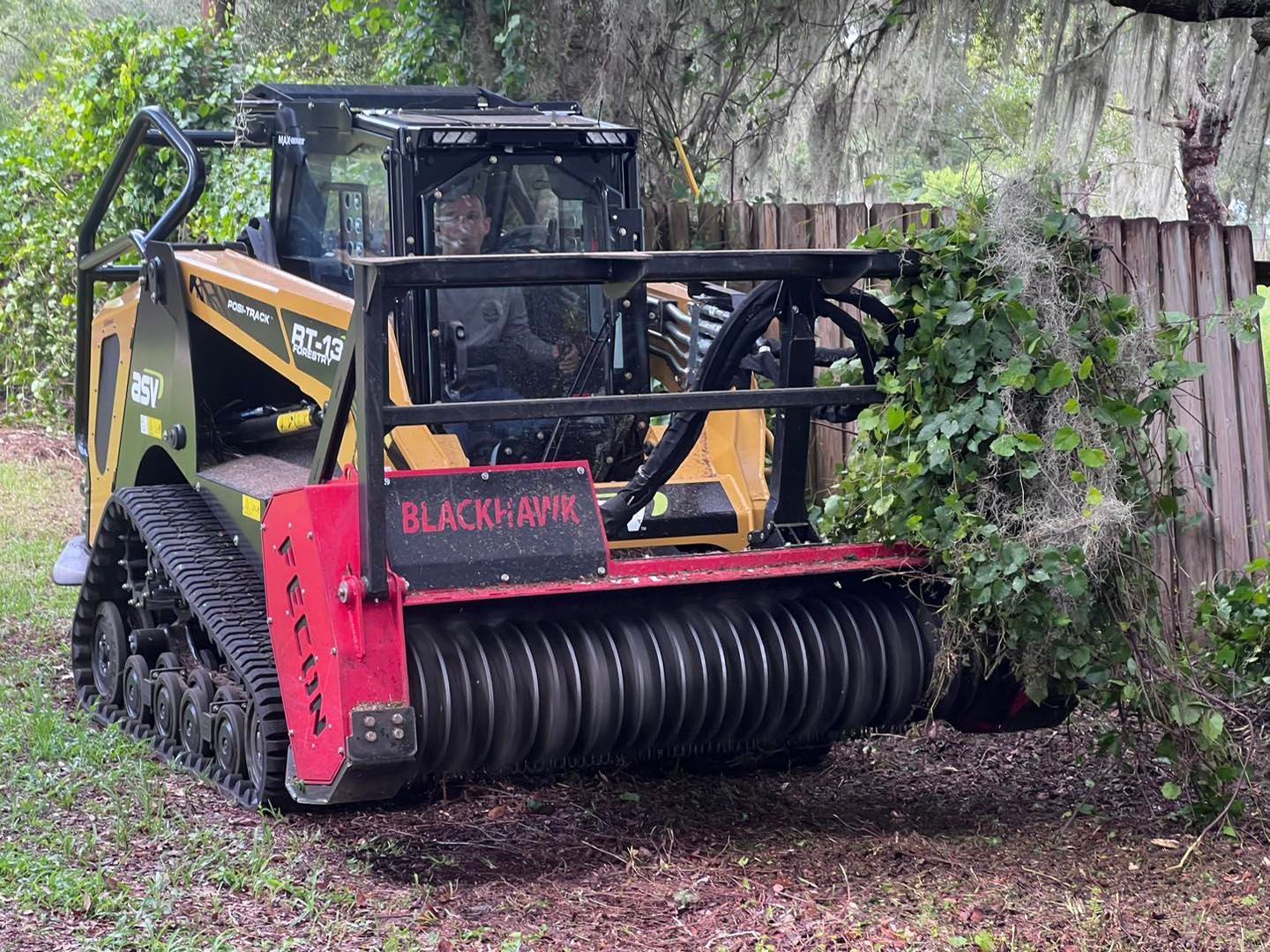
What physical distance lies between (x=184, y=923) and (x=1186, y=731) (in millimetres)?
2937

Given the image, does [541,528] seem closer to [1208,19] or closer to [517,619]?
[517,619]

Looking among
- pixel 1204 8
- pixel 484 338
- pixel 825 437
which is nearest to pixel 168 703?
pixel 484 338

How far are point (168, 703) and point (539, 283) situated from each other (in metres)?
2.58

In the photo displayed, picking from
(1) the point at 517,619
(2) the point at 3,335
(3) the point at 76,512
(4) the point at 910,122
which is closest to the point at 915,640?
(1) the point at 517,619

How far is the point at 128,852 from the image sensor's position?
496 cm

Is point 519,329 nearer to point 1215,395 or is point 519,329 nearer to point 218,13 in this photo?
point 1215,395

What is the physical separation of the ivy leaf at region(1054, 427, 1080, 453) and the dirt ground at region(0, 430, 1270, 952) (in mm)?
1222

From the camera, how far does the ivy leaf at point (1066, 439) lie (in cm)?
468

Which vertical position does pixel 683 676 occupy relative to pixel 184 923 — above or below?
above

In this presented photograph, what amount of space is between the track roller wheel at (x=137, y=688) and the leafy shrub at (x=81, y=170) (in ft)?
21.2

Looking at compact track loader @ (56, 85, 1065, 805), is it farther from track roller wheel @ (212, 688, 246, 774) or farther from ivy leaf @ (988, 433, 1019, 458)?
ivy leaf @ (988, 433, 1019, 458)

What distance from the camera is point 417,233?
5684 millimetres

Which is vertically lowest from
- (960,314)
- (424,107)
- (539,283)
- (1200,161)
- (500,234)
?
(960,314)

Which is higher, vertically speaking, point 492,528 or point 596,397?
point 596,397
